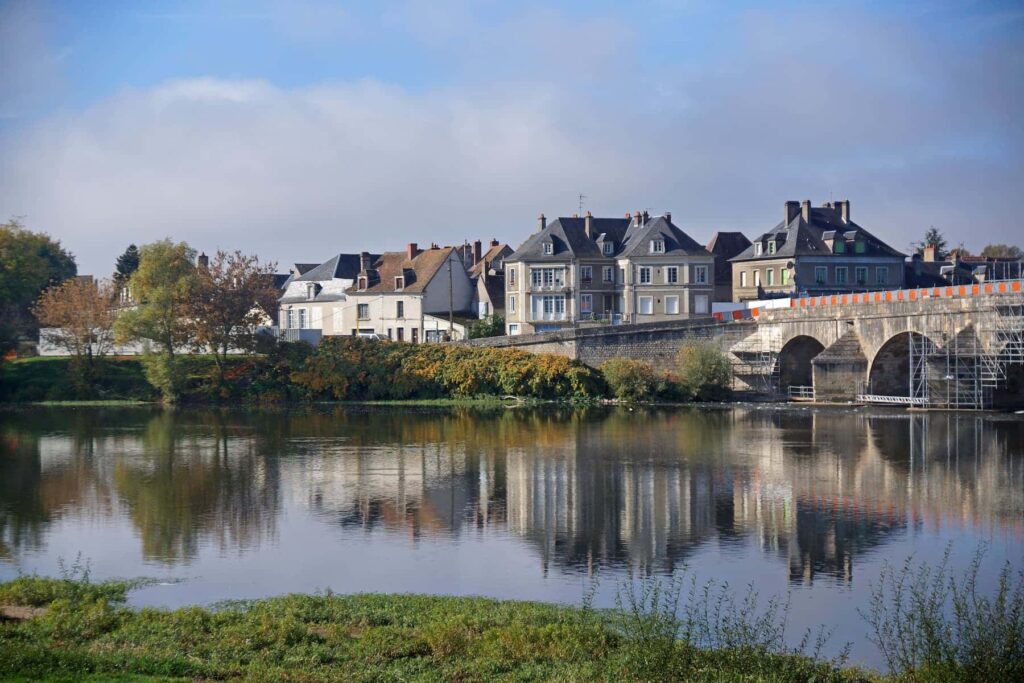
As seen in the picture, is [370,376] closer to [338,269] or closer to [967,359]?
[338,269]

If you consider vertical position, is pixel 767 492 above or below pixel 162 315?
below

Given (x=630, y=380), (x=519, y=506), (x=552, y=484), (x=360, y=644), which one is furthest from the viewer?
(x=630, y=380)

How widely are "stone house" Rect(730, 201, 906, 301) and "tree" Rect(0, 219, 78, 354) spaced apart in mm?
38254

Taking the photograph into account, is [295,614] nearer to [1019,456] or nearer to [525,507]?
[525,507]

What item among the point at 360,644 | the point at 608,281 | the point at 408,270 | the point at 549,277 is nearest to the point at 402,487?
the point at 360,644

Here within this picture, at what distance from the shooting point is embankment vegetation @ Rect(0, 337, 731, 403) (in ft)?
151

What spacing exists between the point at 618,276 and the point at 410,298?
1189 cm

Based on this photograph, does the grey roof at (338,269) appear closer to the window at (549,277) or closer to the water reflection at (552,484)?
the window at (549,277)

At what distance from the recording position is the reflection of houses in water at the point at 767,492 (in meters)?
19.3

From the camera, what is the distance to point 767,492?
79.4ft

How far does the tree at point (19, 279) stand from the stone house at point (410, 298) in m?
17.0

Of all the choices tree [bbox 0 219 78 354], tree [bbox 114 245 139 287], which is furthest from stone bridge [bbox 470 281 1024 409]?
tree [bbox 114 245 139 287]

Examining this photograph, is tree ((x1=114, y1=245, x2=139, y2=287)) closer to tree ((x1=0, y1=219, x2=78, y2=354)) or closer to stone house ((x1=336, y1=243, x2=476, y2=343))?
tree ((x1=0, y1=219, x2=78, y2=354))

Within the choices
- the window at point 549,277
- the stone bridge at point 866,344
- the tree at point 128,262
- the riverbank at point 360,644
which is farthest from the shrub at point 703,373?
the tree at point 128,262
